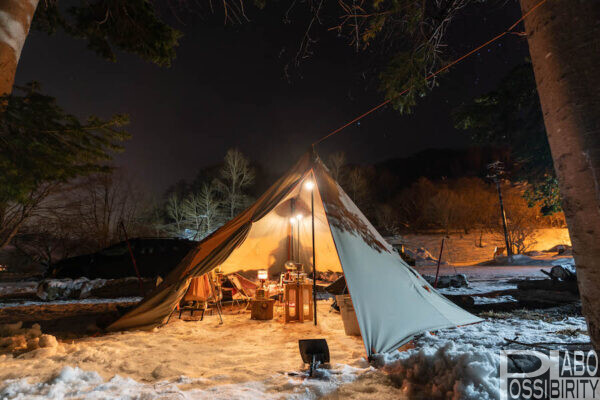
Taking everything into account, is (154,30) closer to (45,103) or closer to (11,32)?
(45,103)

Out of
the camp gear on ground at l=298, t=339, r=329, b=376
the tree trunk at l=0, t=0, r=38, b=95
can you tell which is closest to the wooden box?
the camp gear on ground at l=298, t=339, r=329, b=376

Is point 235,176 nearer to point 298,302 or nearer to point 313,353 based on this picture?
point 298,302

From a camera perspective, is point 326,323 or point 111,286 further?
point 111,286

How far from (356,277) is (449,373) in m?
1.51

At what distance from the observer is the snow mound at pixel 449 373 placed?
1.93 metres

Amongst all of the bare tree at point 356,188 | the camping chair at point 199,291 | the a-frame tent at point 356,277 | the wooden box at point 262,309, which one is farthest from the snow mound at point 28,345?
the bare tree at point 356,188

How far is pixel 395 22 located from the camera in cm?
293

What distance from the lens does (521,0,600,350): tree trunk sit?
1.39 metres

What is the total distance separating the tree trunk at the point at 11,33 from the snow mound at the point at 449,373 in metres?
3.69

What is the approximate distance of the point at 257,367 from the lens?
2.97 m

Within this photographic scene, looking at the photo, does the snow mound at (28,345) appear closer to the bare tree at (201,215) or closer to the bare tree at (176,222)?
the bare tree at (201,215)

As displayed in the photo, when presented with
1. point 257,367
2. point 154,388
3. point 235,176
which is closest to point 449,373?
point 257,367

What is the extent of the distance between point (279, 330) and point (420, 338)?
2230mm

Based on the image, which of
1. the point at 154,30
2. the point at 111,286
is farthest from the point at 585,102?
the point at 111,286
